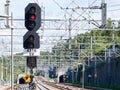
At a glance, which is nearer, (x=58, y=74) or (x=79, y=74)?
(x=79, y=74)

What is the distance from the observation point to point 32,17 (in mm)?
19703

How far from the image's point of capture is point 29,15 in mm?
19734

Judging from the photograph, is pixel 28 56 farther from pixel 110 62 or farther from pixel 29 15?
pixel 110 62

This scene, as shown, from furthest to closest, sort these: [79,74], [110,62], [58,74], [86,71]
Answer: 1. [58,74]
2. [79,74]
3. [86,71]
4. [110,62]

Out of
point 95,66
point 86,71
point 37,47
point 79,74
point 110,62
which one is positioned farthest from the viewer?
point 79,74

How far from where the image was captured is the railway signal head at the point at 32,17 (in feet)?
64.2

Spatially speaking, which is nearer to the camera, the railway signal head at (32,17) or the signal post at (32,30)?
the signal post at (32,30)

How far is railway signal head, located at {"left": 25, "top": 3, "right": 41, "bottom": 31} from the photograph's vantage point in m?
19.6

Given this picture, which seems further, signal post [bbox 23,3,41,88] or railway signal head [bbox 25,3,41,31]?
railway signal head [bbox 25,3,41,31]

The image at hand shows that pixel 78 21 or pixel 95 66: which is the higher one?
pixel 78 21

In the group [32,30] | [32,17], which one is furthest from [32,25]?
[32,17]

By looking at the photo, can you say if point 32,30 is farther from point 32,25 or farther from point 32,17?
point 32,17

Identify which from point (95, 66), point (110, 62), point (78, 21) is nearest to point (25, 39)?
point (78, 21)

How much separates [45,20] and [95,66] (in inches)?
1527
